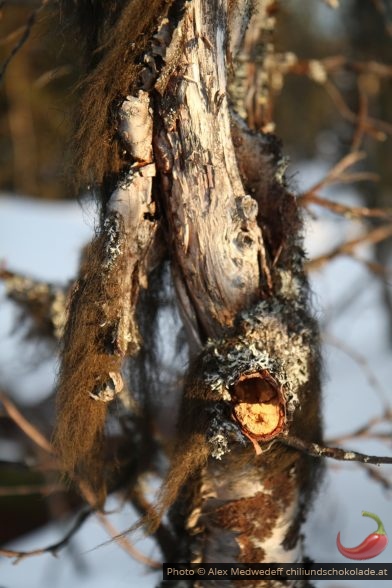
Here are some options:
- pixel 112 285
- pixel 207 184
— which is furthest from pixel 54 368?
pixel 207 184

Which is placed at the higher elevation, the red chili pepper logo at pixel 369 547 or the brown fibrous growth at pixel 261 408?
the brown fibrous growth at pixel 261 408

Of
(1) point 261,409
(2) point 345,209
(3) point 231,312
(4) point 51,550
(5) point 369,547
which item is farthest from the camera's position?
(2) point 345,209

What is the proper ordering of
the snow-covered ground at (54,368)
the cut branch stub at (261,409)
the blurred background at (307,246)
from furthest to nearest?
1. the snow-covered ground at (54,368)
2. the blurred background at (307,246)
3. the cut branch stub at (261,409)

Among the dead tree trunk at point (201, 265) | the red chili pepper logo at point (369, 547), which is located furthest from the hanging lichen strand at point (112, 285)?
the red chili pepper logo at point (369, 547)

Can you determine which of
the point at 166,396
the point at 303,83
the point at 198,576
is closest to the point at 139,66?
the point at 166,396

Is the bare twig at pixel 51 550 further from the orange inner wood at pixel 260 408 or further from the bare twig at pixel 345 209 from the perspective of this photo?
the bare twig at pixel 345 209

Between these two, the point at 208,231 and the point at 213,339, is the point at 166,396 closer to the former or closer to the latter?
the point at 213,339

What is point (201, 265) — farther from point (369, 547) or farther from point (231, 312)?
point (369, 547)
